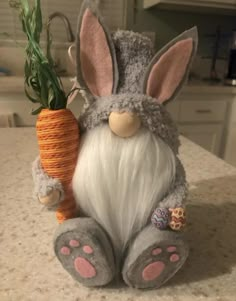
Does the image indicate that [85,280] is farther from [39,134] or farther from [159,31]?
[159,31]

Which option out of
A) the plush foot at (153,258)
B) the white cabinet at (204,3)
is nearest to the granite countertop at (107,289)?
the plush foot at (153,258)

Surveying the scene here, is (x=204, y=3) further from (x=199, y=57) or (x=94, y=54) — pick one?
(x=94, y=54)

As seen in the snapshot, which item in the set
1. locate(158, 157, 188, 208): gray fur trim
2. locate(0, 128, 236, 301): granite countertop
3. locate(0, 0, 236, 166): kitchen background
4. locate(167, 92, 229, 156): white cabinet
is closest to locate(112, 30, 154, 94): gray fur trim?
locate(158, 157, 188, 208): gray fur trim

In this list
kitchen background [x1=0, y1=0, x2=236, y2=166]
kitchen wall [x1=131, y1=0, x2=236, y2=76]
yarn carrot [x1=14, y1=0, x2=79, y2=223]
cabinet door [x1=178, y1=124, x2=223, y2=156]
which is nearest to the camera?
Result: yarn carrot [x1=14, y1=0, x2=79, y2=223]

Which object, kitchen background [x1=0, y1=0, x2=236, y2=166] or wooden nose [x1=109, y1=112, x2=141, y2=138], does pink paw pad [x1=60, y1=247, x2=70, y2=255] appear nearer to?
wooden nose [x1=109, y1=112, x2=141, y2=138]

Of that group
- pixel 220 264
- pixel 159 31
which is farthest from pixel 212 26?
pixel 220 264

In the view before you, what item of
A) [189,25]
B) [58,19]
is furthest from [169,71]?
[189,25]

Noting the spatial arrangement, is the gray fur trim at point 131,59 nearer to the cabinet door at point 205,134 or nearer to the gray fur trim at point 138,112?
the gray fur trim at point 138,112
